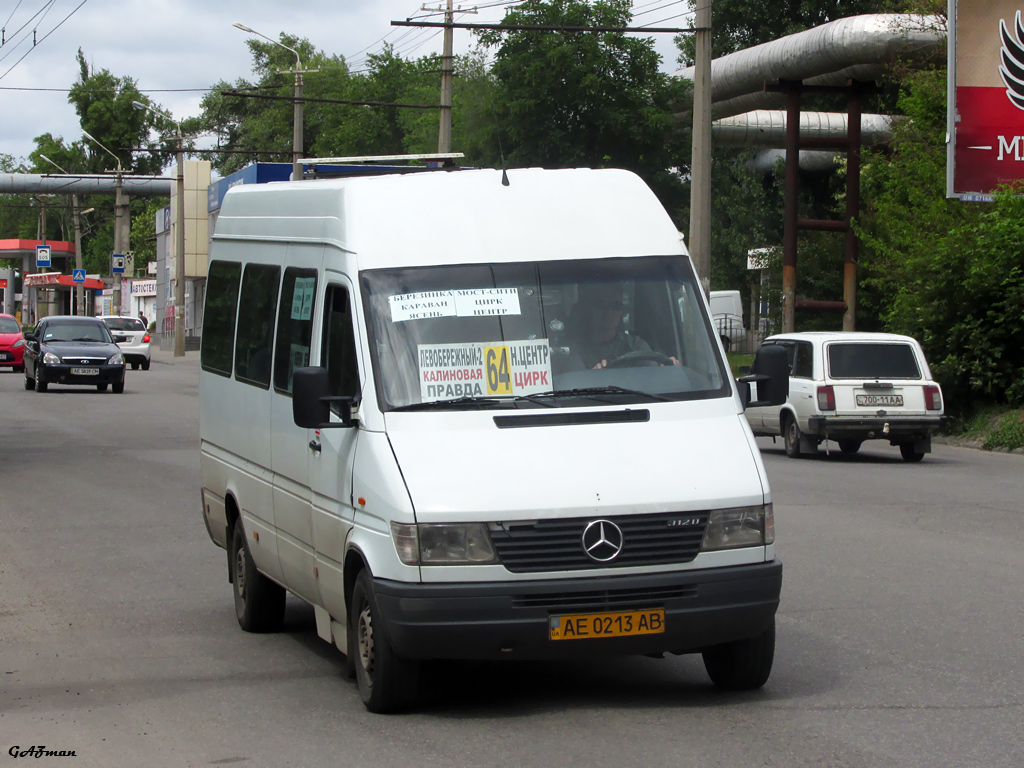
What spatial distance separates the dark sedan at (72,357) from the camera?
33406 millimetres

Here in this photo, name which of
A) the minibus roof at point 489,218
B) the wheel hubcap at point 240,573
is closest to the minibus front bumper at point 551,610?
the minibus roof at point 489,218

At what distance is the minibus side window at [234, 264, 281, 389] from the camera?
8.02 metres

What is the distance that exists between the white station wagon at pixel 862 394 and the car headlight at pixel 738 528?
13448 millimetres

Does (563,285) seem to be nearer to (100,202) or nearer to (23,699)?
(23,699)

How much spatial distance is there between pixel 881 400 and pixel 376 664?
580 inches

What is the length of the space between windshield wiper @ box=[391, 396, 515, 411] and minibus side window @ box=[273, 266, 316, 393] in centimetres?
105

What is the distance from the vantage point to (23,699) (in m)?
6.71

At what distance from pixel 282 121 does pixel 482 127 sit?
5634cm

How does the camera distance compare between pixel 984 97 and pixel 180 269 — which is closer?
pixel 984 97

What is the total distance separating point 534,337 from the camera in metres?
6.64

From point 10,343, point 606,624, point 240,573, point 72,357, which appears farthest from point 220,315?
point 10,343

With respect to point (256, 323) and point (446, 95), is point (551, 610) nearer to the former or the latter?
point (256, 323)

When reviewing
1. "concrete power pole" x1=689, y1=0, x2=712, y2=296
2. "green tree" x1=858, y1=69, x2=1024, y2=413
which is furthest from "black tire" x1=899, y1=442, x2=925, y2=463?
"concrete power pole" x1=689, y1=0, x2=712, y2=296

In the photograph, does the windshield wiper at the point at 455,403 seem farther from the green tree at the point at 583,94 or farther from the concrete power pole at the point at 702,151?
the green tree at the point at 583,94
